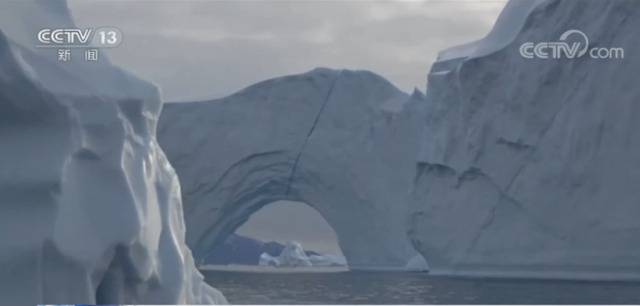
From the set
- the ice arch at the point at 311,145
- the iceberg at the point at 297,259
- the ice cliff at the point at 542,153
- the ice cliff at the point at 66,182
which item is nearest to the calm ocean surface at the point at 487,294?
the ice cliff at the point at 542,153

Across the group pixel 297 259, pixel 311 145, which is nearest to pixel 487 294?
pixel 311 145

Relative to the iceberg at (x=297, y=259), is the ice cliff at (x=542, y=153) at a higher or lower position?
higher

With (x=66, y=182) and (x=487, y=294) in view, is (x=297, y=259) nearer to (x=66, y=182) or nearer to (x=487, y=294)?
(x=487, y=294)

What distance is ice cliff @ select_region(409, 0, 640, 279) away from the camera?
13820 mm

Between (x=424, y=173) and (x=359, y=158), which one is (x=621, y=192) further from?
(x=359, y=158)

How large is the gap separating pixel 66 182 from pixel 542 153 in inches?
416

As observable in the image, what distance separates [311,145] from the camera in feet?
78.3

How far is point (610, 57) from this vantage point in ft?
49.6

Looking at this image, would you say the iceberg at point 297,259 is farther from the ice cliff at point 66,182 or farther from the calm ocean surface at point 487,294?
the ice cliff at point 66,182

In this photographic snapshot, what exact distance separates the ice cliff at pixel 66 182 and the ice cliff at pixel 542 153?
936cm

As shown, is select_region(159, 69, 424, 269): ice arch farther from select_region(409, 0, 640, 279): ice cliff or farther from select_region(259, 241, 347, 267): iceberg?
select_region(259, 241, 347, 267): iceberg

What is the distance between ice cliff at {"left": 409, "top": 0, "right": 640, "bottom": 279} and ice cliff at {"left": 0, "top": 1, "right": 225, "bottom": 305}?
9.36m

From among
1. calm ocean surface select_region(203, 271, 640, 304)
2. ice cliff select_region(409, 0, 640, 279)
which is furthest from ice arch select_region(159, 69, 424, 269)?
calm ocean surface select_region(203, 271, 640, 304)

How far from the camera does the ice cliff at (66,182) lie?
17.5 feet
